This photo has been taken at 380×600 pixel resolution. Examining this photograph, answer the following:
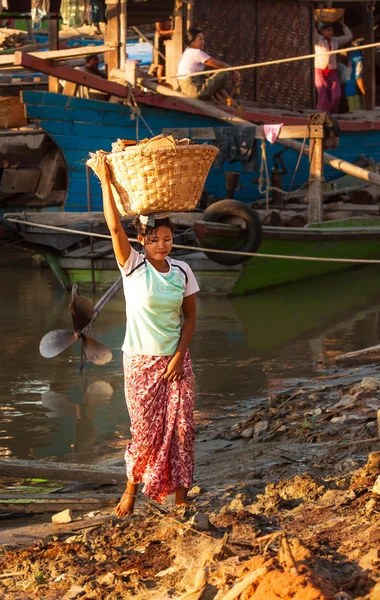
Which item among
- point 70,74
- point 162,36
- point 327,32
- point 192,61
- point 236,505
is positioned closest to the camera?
point 236,505

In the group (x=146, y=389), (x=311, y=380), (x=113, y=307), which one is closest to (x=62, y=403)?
(x=311, y=380)

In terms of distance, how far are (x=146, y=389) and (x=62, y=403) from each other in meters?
3.23

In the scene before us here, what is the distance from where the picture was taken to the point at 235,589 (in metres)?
2.69

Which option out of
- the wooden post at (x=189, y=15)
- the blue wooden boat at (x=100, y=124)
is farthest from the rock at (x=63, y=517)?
the wooden post at (x=189, y=15)

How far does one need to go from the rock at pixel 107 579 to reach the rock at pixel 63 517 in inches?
32.1

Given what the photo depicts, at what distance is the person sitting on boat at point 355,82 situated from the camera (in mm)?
17078

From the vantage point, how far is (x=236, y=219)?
33.7ft

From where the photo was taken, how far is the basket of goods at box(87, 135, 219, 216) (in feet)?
12.7

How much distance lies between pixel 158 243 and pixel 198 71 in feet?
29.8

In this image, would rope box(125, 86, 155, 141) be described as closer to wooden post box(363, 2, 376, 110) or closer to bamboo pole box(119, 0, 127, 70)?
Result: bamboo pole box(119, 0, 127, 70)

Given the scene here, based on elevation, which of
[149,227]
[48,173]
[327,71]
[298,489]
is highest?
[327,71]

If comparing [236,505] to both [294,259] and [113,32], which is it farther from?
[113,32]

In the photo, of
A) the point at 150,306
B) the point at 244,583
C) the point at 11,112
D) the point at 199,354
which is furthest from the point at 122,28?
the point at 244,583

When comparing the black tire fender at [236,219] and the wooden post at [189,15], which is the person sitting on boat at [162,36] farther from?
the black tire fender at [236,219]
